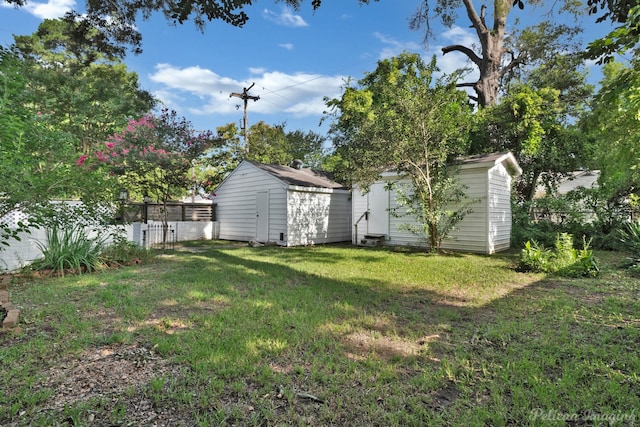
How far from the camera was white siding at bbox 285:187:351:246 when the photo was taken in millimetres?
11383

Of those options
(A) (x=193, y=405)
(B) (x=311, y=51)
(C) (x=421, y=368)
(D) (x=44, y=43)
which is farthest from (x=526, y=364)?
(D) (x=44, y=43)

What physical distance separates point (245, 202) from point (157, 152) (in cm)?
402

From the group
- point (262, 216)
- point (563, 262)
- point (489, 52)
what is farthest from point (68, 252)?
point (489, 52)

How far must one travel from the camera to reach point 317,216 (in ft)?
40.2

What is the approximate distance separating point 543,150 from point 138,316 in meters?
15.3

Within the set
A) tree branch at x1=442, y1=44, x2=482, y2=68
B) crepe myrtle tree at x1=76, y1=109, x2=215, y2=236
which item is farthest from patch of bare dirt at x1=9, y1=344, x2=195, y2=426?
tree branch at x1=442, y1=44, x2=482, y2=68

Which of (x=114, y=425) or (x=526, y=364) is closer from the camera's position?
(x=114, y=425)

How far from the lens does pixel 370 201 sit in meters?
11.5

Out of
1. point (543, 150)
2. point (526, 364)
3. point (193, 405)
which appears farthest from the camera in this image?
point (543, 150)

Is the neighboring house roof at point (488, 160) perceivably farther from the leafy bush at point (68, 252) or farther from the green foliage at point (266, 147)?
the green foliage at point (266, 147)

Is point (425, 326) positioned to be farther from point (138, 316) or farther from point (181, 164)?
point (181, 164)

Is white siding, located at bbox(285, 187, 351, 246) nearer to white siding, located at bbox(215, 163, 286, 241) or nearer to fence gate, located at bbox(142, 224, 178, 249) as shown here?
white siding, located at bbox(215, 163, 286, 241)

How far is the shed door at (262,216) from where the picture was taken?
11938 millimetres

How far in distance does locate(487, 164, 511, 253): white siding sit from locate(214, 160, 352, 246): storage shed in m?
5.54
